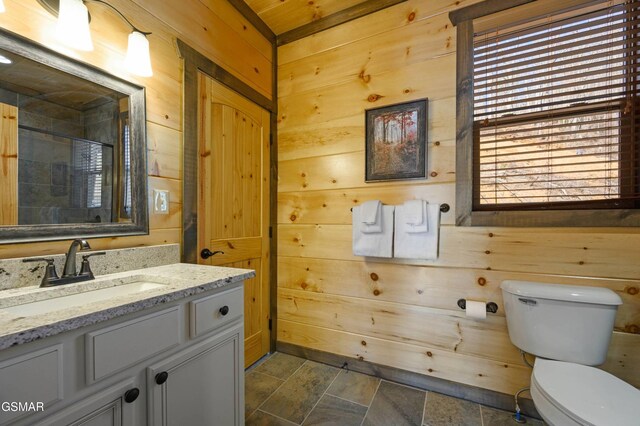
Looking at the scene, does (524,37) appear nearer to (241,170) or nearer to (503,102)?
(503,102)

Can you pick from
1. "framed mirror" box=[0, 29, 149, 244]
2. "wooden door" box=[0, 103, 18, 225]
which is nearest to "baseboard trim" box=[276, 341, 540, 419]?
"framed mirror" box=[0, 29, 149, 244]

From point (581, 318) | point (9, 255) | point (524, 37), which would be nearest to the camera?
point (9, 255)

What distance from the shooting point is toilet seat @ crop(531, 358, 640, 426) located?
936 mm

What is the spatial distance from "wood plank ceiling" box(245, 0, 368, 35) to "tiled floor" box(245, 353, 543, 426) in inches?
103

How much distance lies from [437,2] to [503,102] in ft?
2.50

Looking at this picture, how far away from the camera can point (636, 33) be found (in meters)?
1.37

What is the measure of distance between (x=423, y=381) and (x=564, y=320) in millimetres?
895

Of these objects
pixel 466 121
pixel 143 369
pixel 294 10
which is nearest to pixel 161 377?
pixel 143 369

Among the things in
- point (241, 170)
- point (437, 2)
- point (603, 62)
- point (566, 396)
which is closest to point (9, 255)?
point (241, 170)

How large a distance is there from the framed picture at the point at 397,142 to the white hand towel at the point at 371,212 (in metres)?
0.18

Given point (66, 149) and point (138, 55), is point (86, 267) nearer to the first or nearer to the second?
point (66, 149)

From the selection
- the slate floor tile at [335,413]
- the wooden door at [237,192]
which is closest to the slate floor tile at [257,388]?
the wooden door at [237,192]

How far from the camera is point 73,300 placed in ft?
3.23

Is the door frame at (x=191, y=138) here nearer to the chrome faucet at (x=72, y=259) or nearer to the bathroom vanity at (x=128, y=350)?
the bathroom vanity at (x=128, y=350)
